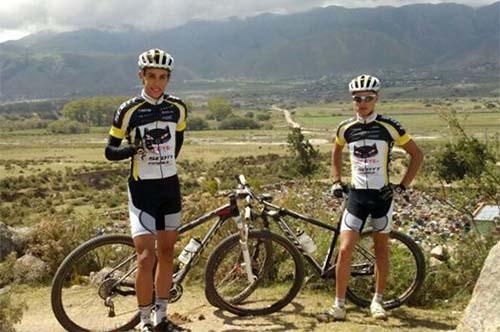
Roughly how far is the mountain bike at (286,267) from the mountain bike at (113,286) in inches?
4.9

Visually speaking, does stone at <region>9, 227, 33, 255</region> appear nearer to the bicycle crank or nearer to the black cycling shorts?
the bicycle crank

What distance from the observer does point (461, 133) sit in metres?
7.17

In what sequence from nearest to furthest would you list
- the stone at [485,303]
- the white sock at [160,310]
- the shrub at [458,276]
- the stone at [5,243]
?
the stone at [485,303], the white sock at [160,310], the shrub at [458,276], the stone at [5,243]

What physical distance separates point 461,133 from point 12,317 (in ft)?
18.0

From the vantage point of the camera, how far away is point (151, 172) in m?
4.86

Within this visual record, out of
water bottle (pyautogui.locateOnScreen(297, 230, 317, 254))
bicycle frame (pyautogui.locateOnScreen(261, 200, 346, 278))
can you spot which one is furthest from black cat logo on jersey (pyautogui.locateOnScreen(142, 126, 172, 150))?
water bottle (pyautogui.locateOnScreen(297, 230, 317, 254))

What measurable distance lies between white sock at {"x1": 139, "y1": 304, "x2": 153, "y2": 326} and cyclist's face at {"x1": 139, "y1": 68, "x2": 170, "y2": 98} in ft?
5.91

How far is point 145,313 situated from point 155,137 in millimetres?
1508

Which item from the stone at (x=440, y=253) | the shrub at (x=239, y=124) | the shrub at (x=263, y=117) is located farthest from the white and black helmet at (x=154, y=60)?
the shrub at (x=263, y=117)

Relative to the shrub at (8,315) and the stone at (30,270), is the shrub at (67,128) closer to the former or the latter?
the stone at (30,270)

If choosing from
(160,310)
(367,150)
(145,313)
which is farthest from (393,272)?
(145,313)

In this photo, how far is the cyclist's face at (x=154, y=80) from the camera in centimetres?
481

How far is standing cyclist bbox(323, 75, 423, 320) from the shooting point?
5426 mm

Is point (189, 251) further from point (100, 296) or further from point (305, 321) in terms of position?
point (305, 321)
